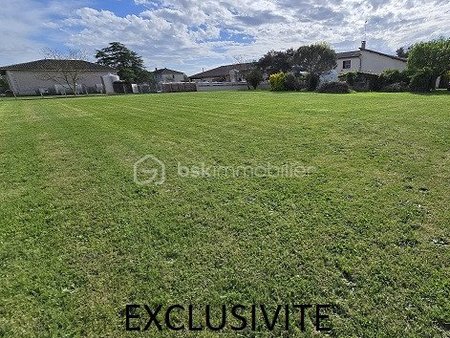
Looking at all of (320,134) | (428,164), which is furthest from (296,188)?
(320,134)

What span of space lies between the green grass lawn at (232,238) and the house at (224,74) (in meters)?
54.0

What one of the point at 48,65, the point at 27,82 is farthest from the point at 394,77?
the point at 27,82

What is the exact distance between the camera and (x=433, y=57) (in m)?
22.2

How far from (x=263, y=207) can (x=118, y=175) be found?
2906 millimetres

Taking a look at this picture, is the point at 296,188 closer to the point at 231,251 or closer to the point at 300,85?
the point at 231,251

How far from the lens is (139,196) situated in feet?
14.9

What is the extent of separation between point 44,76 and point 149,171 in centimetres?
5317

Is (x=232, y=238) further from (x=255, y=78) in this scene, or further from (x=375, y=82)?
(x=255, y=78)

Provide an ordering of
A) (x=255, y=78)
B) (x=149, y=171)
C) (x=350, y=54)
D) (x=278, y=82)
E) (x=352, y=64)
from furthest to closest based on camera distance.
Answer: (x=350, y=54) < (x=352, y=64) < (x=255, y=78) < (x=278, y=82) < (x=149, y=171)

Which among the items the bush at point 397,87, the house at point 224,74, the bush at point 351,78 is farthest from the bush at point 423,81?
the house at point 224,74

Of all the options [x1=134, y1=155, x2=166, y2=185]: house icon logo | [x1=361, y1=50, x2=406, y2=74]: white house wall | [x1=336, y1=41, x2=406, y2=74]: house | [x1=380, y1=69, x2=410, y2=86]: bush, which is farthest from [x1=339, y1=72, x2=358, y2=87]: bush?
[x1=134, y1=155, x2=166, y2=185]: house icon logo

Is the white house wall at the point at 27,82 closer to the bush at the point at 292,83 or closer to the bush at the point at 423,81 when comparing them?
the bush at the point at 292,83

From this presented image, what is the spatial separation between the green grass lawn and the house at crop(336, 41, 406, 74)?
38.4 meters

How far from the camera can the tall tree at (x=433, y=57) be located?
71.1 ft
